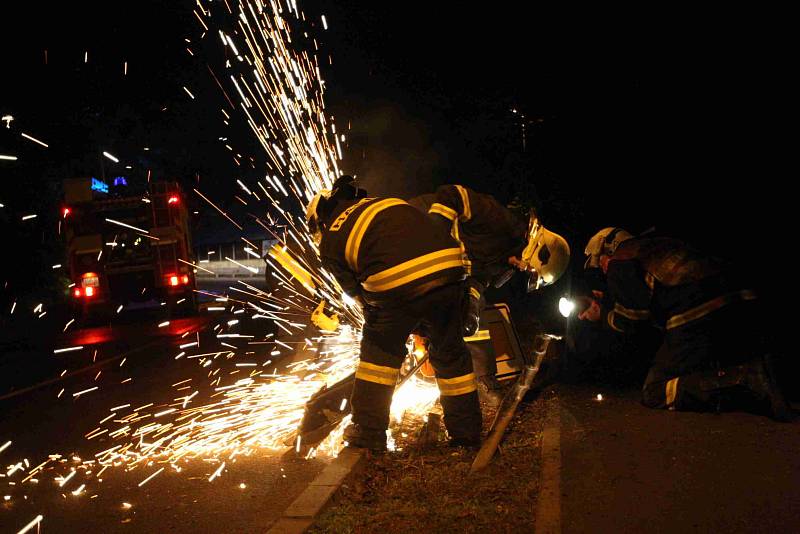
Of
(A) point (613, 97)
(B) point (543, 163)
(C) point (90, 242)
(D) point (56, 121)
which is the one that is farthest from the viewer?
(D) point (56, 121)

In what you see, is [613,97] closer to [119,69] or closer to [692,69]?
[692,69]

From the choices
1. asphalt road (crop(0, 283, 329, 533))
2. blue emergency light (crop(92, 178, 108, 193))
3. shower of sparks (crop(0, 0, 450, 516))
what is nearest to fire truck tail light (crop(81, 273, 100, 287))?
blue emergency light (crop(92, 178, 108, 193))

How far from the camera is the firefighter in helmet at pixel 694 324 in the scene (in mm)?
4797

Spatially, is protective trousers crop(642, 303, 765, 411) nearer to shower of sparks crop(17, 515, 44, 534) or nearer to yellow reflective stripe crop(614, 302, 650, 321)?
yellow reflective stripe crop(614, 302, 650, 321)

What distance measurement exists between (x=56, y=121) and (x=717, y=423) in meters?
15.5

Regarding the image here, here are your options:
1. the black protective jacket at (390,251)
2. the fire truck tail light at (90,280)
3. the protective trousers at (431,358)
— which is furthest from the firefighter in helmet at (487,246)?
the fire truck tail light at (90,280)

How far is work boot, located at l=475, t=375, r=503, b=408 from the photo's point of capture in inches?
222

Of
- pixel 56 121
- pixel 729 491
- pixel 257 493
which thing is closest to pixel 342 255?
pixel 257 493

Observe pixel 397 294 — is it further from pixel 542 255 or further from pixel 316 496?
pixel 542 255

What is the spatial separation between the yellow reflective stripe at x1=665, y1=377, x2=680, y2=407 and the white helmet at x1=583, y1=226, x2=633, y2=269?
120cm

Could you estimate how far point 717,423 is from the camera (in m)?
4.70

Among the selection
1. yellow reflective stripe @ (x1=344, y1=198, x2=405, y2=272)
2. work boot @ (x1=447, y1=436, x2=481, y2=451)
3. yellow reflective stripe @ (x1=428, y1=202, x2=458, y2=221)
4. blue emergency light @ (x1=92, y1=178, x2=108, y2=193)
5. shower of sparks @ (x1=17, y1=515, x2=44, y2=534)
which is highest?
blue emergency light @ (x1=92, y1=178, x2=108, y2=193)

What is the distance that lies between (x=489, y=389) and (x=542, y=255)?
1.23 meters

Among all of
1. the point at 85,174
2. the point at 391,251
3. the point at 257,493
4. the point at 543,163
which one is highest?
the point at 85,174
